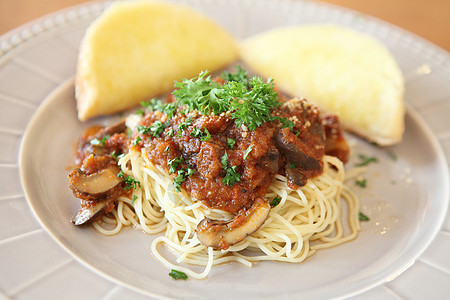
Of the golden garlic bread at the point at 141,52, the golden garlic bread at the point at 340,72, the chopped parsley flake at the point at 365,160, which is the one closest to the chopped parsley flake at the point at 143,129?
the golden garlic bread at the point at 141,52

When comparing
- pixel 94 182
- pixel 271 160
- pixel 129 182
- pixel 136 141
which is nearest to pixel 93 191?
pixel 94 182

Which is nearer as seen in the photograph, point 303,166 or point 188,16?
point 303,166

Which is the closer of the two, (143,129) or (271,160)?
(271,160)

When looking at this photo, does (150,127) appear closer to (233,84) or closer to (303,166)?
(233,84)

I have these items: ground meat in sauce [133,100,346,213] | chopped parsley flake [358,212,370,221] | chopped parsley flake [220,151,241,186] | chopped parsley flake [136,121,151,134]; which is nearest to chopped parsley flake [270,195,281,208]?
ground meat in sauce [133,100,346,213]

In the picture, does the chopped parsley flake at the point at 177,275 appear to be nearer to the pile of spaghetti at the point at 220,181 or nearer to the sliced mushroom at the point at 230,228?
the pile of spaghetti at the point at 220,181

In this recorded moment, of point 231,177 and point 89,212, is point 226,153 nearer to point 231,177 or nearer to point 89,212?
point 231,177

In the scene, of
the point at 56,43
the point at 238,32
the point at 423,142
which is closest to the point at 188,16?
the point at 238,32
